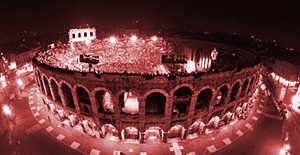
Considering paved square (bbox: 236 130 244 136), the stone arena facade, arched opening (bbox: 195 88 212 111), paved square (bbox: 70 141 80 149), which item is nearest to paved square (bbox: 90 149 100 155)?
paved square (bbox: 70 141 80 149)

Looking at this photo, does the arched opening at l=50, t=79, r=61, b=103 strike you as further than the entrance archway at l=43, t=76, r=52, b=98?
No

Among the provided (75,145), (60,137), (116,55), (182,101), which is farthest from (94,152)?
(116,55)

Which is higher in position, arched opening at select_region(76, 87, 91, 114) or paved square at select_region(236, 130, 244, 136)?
arched opening at select_region(76, 87, 91, 114)

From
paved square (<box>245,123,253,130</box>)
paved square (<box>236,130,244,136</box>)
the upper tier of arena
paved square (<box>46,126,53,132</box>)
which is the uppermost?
the upper tier of arena

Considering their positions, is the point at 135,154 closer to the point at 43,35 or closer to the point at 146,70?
the point at 146,70

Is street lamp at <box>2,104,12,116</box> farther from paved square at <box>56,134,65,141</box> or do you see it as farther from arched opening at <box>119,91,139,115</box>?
arched opening at <box>119,91,139,115</box>

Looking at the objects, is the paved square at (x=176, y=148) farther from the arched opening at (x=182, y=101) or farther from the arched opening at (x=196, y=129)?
the arched opening at (x=182, y=101)
